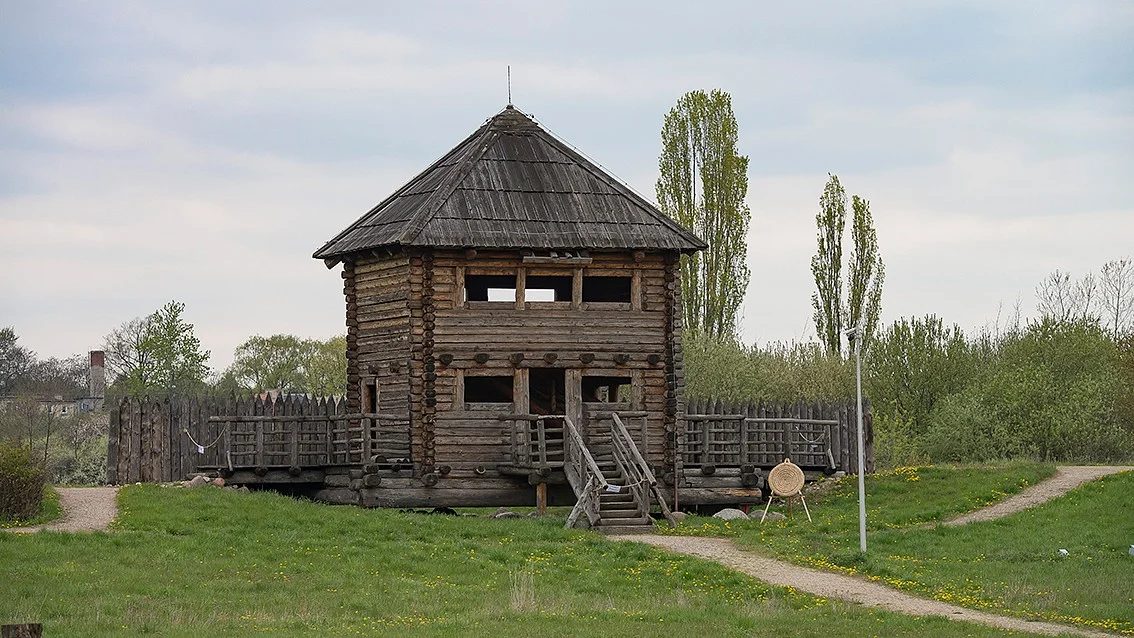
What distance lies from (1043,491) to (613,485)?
10126mm

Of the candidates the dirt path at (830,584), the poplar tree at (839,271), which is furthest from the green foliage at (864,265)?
the dirt path at (830,584)

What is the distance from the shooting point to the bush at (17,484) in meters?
28.0

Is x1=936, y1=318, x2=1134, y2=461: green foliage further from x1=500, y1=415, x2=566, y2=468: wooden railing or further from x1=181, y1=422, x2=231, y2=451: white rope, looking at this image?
x1=181, y1=422, x2=231, y2=451: white rope

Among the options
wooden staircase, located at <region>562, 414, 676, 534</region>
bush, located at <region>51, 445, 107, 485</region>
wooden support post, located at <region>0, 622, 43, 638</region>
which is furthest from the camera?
bush, located at <region>51, 445, 107, 485</region>

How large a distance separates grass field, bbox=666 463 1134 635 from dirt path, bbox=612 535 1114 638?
394mm

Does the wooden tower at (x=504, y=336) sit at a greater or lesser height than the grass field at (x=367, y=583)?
greater

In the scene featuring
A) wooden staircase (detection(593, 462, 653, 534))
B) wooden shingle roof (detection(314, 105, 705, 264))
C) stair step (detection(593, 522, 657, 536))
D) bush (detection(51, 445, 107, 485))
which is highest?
wooden shingle roof (detection(314, 105, 705, 264))

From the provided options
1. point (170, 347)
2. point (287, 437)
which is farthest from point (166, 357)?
point (287, 437)

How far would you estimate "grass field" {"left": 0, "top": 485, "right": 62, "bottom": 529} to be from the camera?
2767cm

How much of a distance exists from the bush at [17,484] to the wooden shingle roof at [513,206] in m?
9.47

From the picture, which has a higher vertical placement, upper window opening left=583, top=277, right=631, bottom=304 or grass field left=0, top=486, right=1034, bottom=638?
upper window opening left=583, top=277, right=631, bottom=304

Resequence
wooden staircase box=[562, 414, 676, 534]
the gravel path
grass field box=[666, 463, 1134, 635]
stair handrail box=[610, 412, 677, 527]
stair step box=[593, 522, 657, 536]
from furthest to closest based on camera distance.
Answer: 1. stair handrail box=[610, 412, 677, 527]
2. wooden staircase box=[562, 414, 676, 534]
3. stair step box=[593, 522, 657, 536]
4. grass field box=[666, 463, 1134, 635]
5. the gravel path

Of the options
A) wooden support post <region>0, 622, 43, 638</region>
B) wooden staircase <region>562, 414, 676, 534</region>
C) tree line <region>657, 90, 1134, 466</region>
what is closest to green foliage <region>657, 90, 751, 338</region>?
tree line <region>657, 90, 1134, 466</region>

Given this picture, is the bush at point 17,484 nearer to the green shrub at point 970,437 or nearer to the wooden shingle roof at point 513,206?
the wooden shingle roof at point 513,206
